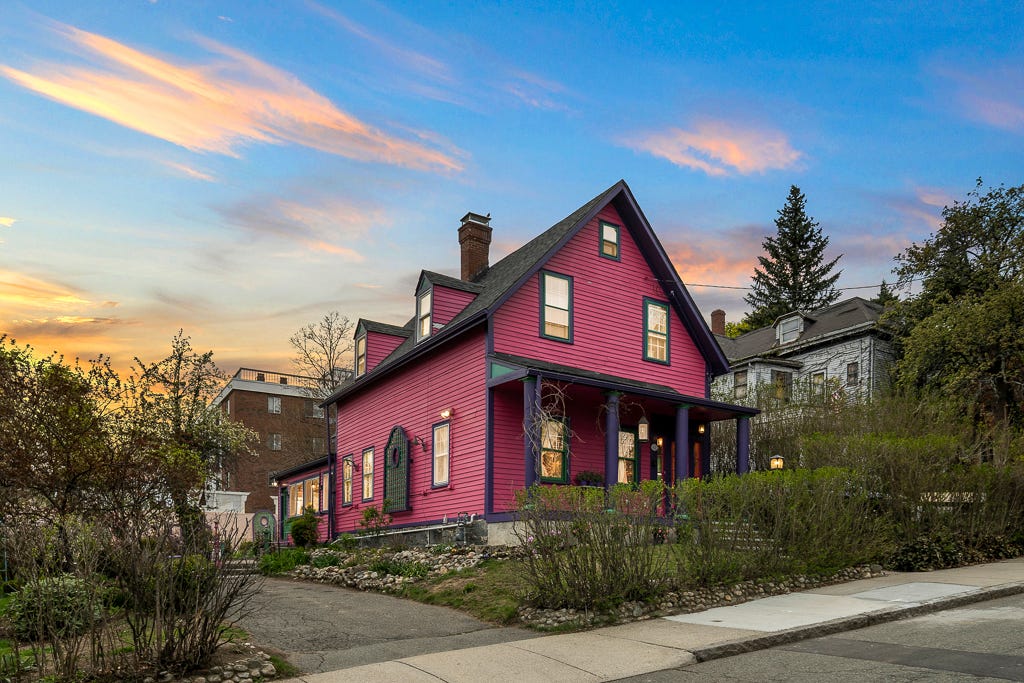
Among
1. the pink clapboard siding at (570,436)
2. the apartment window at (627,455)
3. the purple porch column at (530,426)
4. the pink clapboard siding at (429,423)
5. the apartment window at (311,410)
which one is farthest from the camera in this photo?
the apartment window at (311,410)

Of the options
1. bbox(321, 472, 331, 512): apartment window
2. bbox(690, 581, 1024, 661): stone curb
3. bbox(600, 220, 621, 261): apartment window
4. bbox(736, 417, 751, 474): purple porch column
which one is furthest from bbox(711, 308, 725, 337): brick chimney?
bbox(690, 581, 1024, 661): stone curb

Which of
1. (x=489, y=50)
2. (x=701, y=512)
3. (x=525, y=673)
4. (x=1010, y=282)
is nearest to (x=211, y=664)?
(x=525, y=673)

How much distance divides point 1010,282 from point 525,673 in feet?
75.0

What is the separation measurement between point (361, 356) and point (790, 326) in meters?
21.6

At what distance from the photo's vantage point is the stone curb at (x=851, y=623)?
→ 8.87 meters

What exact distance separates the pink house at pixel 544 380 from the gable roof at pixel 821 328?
13.8m

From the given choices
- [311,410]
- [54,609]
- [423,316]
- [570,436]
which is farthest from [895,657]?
[311,410]

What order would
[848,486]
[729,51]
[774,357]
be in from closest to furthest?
1. [848,486]
2. [729,51]
3. [774,357]

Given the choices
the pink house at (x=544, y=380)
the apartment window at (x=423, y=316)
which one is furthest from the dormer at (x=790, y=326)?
the apartment window at (x=423, y=316)

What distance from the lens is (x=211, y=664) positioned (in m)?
8.04

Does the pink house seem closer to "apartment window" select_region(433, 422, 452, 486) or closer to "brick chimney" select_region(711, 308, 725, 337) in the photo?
"apartment window" select_region(433, 422, 452, 486)

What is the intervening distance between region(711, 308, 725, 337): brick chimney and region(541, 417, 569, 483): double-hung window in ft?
98.2

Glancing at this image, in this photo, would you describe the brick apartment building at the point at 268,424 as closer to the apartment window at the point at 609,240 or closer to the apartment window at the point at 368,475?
the apartment window at the point at 368,475

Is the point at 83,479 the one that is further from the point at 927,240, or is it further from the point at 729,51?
the point at 927,240
